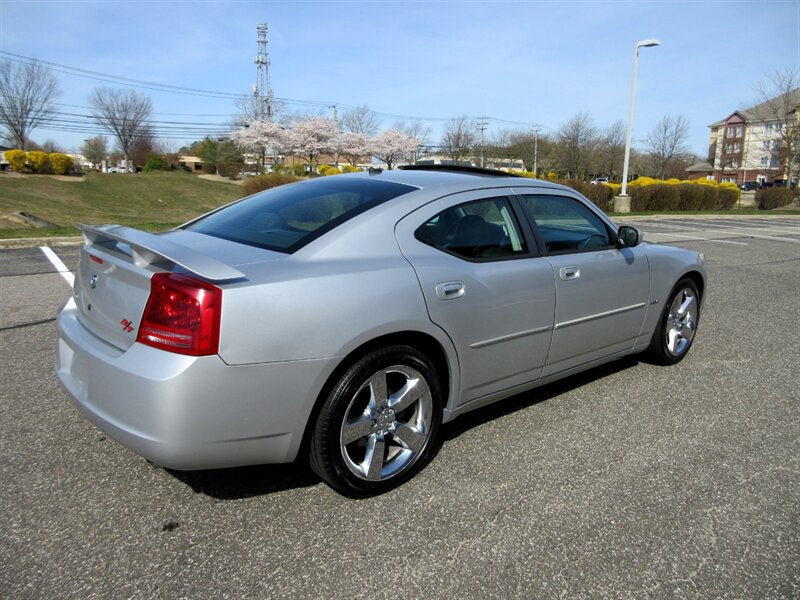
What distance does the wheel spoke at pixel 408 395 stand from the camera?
2.72 m

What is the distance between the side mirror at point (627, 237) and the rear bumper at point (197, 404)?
8.10 ft

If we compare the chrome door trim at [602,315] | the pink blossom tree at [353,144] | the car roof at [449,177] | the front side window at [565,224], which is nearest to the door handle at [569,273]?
the front side window at [565,224]

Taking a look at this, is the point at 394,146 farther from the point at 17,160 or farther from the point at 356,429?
the point at 356,429

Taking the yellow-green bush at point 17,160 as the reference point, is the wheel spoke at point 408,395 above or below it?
below

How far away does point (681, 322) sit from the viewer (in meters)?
4.68

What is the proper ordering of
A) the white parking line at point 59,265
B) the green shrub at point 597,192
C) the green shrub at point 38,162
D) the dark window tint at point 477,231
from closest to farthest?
1. the dark window tint at point 477,231
2. the white parking line at point 59,265
3. the green shrub at point 597,192
4. the green shrub at point 38,162

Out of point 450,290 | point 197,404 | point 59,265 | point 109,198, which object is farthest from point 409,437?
point 109,198

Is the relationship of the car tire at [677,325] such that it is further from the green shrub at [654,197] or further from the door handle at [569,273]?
the green shrub at [654,197]

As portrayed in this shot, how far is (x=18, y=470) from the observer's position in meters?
2.81

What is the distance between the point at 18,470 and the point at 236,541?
4.20 ft

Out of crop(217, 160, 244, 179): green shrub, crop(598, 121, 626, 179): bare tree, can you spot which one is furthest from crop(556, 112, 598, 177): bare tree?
crop(217, 160, 244, 179): green shrub

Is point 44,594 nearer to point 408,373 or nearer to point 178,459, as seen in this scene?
point 178,459

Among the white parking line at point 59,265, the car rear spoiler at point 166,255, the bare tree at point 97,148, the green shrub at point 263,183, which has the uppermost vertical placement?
the bare tree at point 97,148

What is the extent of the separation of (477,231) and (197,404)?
1.73 metres
